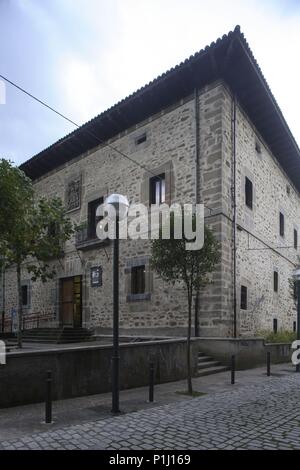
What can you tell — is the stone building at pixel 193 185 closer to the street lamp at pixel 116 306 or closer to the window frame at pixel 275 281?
the window frame at pixel 275 281

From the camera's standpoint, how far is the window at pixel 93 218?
17844 mm

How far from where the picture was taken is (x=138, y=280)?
15.5 meters

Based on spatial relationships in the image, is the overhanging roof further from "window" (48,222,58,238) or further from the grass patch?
the grass patch

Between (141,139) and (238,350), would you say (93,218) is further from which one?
(238,350)

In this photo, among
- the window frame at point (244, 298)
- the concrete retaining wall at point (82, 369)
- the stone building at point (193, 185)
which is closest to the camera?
the concrete retaining wall at point (82, 369)

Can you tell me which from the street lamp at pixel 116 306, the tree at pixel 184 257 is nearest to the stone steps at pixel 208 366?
the tree at pixel 184 257

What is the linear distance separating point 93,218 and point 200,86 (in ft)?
23.3

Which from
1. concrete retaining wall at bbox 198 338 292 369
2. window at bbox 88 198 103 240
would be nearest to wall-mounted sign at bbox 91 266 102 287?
window at bbox 88 198 103 240

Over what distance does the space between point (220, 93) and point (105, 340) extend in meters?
9.65

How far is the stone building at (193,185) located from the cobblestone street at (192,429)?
5527mm

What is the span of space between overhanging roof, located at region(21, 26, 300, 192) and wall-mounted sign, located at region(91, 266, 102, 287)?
552cm

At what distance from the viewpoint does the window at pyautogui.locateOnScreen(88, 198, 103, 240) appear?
17.8 metres
